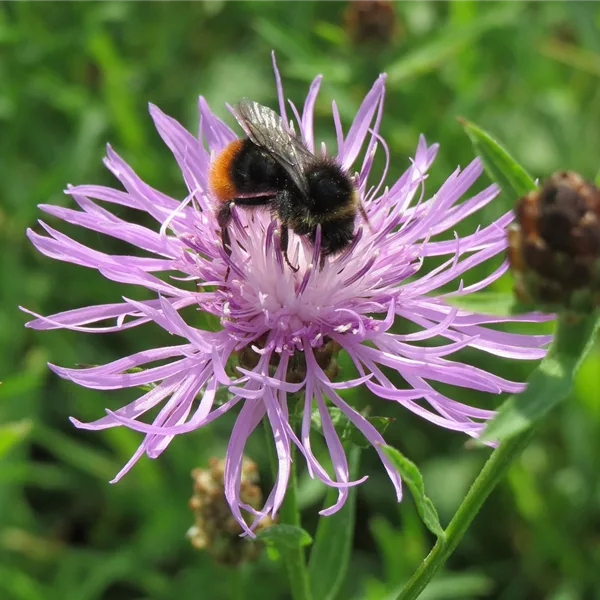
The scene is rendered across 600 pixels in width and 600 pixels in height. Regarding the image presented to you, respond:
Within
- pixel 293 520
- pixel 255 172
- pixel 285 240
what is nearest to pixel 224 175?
pixel 255 172

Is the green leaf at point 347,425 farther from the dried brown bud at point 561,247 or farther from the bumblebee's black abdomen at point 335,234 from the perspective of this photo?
→ the dried brown bud at point 561,247

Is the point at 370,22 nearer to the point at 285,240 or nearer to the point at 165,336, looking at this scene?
the point at 165,336

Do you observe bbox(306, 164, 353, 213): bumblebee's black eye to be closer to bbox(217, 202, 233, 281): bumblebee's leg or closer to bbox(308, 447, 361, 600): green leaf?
bbox(217, 202, 233, 281): bumblebee's leg

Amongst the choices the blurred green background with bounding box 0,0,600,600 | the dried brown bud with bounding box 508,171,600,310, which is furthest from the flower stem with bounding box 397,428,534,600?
the blurred green background with bounding box 0,0,600,600

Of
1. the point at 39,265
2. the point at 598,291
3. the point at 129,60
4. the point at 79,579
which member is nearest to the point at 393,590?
the point at 79,579

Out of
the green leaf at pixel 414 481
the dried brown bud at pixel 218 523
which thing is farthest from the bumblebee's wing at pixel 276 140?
the dried brown bud at pixel 218 523

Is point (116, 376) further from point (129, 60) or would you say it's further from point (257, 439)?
point (129, 60)

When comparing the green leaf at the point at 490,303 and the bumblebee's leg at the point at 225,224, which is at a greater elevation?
the bumblebee's leg at the point at 225,224
